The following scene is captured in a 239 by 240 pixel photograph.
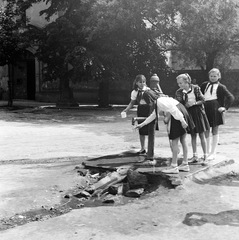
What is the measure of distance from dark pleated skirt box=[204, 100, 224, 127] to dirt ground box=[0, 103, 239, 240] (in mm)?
811

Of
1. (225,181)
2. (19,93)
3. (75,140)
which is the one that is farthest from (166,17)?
(19,93)

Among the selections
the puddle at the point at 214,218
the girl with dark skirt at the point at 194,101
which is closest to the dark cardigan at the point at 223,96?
the girl with dark skirt at the point at 194,101

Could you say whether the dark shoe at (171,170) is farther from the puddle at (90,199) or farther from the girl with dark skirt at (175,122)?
the puddle at (90,199)

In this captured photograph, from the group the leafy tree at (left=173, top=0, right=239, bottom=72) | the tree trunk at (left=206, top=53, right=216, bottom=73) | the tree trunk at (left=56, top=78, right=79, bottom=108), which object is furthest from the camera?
the tree trunk at (left=56, top=78, right=79, bottom=108)

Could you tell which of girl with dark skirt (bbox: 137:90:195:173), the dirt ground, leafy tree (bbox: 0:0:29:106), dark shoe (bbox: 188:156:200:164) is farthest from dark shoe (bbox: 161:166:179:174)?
leafy tree (bbox: 0:0:29:106)

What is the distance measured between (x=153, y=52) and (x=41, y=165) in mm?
13105

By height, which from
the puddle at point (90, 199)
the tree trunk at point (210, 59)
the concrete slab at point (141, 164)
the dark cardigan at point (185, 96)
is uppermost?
the tree trunk at point (210, 59)

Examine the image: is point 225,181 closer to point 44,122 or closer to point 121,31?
point 44,122

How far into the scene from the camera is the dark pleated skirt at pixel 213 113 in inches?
293

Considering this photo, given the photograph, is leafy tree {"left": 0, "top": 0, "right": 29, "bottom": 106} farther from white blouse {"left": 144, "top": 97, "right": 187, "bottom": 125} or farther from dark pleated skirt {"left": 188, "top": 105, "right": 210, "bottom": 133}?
white blouse {"left": 144, "top": 97, "right": 187, "bottom": 125}

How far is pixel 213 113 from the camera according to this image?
7434mm

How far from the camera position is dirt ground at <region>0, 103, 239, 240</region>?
4336 millimetres

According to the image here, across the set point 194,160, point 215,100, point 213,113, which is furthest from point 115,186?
point 215,100

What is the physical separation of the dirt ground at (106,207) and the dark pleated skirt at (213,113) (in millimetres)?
811
